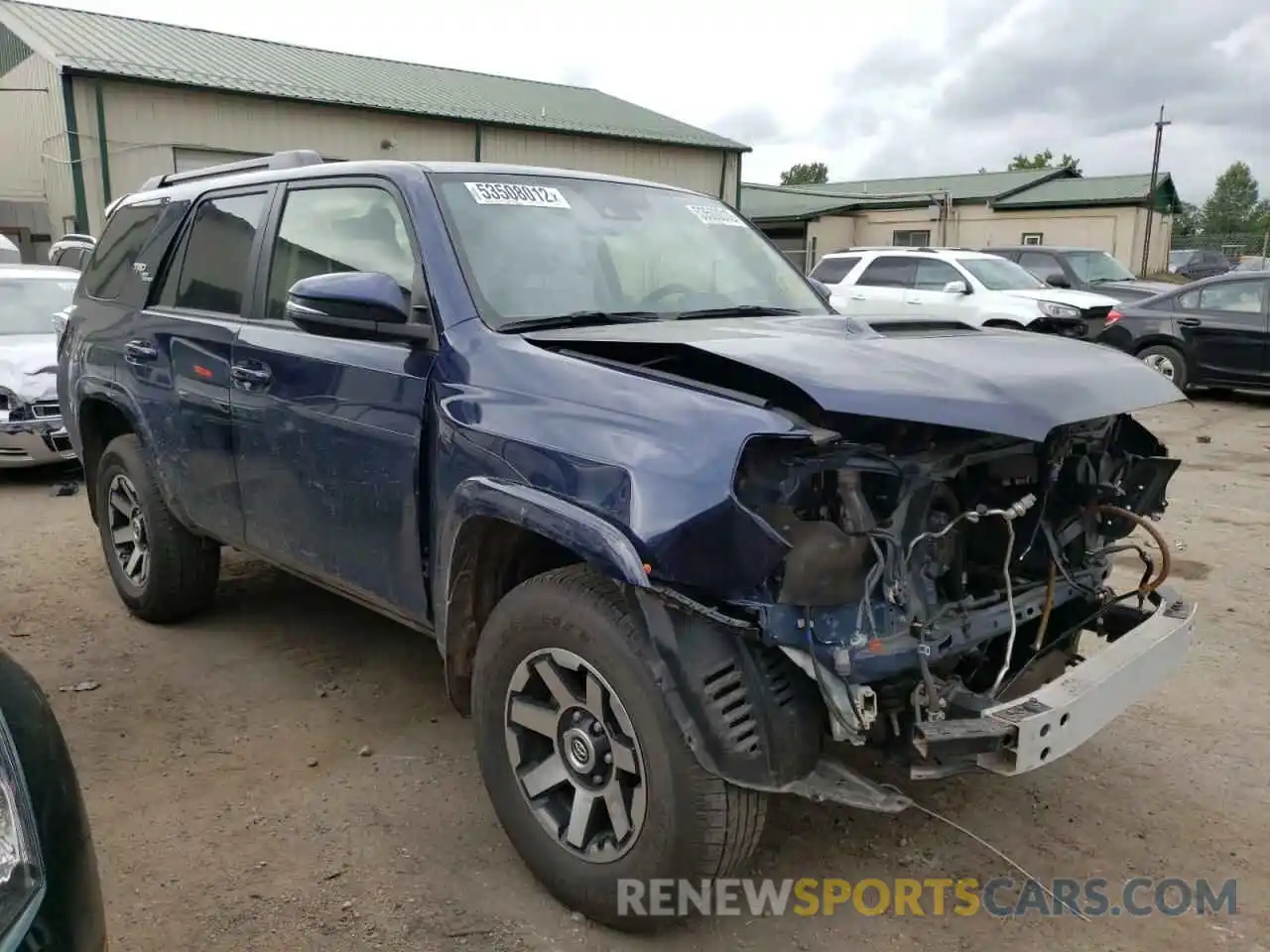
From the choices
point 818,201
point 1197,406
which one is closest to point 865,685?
point 1197,406

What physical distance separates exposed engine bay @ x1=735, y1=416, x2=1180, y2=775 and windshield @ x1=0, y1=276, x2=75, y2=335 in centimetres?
878

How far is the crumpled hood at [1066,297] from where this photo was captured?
519 inches

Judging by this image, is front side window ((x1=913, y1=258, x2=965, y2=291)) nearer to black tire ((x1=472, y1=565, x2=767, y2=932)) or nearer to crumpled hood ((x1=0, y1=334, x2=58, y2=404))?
crumpled hood ((x1=0, y1=334, x2=58, y2=404))

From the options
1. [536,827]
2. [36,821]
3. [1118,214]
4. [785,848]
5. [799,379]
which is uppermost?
[1118,214]

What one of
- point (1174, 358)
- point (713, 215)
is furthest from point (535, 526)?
point (1174, 358)

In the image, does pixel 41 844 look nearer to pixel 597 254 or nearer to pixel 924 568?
pixel 924 568

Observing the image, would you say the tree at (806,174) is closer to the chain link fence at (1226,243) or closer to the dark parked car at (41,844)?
the chain link fence at (1226,243)

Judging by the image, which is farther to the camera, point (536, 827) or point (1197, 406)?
point (1197, 406)

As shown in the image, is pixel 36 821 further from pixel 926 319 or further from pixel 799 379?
pixel 926 319

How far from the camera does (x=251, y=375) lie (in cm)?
378

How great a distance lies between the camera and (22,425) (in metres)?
8.06

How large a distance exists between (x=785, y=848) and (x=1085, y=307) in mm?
12108

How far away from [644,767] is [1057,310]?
470 inches

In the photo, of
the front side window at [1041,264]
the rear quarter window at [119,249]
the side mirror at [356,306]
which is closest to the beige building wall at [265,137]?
the front side window at [1041,264]
